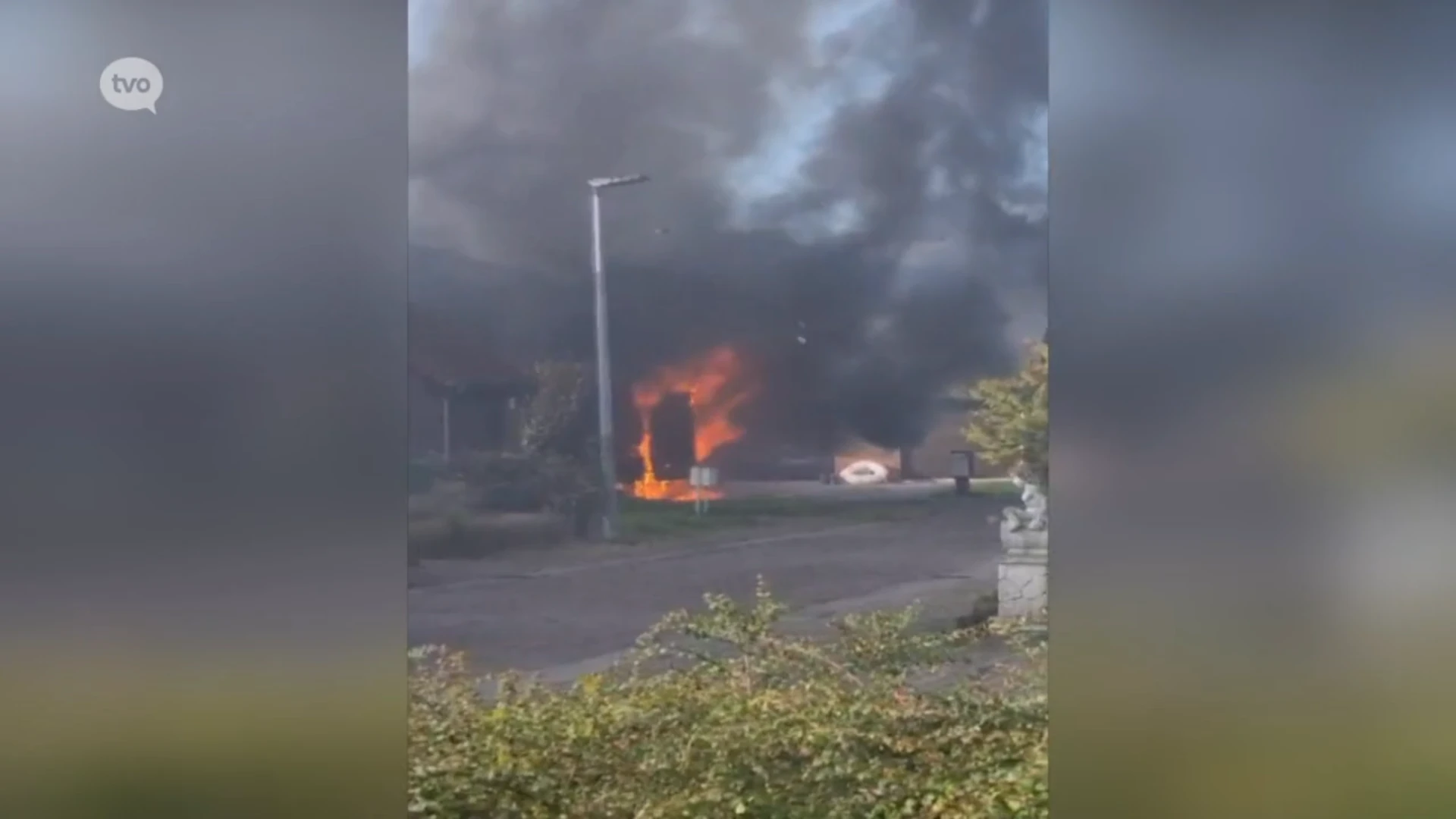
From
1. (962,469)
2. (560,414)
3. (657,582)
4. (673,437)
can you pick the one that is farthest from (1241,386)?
(560,414)

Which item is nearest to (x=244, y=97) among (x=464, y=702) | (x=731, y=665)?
(x=464, y=702)

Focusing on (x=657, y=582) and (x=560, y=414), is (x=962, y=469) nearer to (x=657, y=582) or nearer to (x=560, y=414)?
(x=657, y=582)

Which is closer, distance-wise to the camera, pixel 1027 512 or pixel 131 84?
pixel 131 84

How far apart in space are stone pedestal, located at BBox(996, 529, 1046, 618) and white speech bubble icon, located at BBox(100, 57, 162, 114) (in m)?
3.04

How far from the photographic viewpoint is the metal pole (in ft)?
10.6

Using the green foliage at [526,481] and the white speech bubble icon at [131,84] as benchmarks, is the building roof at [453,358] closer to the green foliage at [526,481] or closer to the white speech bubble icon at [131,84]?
the green foliage at [526,481]

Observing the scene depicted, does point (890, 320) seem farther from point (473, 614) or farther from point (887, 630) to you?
point (473, 614)

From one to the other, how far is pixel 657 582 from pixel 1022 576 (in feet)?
3.87

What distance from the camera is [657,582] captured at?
3266mm

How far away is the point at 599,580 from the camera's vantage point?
325 centimetres

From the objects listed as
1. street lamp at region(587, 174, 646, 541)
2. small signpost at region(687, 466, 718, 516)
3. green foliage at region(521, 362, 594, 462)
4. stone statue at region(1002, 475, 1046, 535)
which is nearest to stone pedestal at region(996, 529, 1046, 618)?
→ stone statue at region(1002, 475, 1046, 535)

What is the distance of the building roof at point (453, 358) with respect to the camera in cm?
321

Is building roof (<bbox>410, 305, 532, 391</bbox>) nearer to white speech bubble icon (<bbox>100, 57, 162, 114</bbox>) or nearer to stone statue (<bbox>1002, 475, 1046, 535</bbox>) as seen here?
white speech bubble icon (<bbox>100, 57, 162, 114</bbox>)

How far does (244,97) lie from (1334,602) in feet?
12.7
